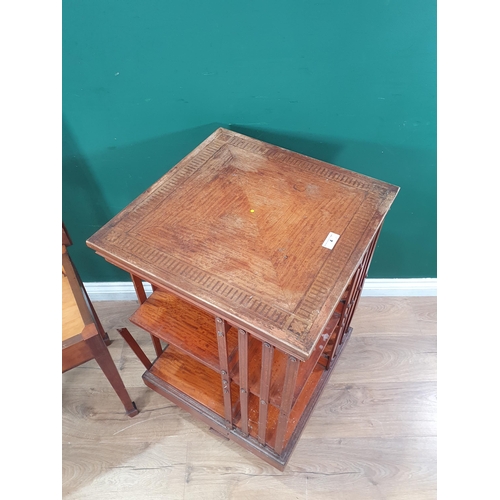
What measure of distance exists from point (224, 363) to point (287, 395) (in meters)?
0.15

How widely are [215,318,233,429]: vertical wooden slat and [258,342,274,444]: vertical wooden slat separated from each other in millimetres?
88

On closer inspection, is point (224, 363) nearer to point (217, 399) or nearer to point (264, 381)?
point (264, 381)

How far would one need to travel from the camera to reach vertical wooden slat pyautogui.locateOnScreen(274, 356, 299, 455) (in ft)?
2.49

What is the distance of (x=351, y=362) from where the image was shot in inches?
56.8

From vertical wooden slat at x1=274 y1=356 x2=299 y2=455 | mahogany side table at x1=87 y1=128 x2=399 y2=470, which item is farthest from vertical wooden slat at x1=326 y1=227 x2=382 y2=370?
vertical wooden slat at x1=274 y1=356 x2=299 y2=455

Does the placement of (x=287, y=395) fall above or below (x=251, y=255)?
below

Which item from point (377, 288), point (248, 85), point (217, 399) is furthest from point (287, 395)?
point (377, 288)

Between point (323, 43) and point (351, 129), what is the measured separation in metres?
0.24

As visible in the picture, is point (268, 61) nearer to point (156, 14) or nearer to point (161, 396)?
point (156, 14)

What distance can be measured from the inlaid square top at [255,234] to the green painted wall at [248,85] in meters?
0.13

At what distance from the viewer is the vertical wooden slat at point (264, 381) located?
2.52 feet

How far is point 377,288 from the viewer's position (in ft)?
5.20

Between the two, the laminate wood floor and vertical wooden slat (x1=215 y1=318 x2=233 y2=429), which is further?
the laminate wood floor

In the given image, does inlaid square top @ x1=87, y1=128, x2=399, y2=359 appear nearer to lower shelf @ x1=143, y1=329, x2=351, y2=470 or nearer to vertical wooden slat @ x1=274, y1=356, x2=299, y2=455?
vertical wooden slat @ x1=274, y1=356, x2=299, y2=455
